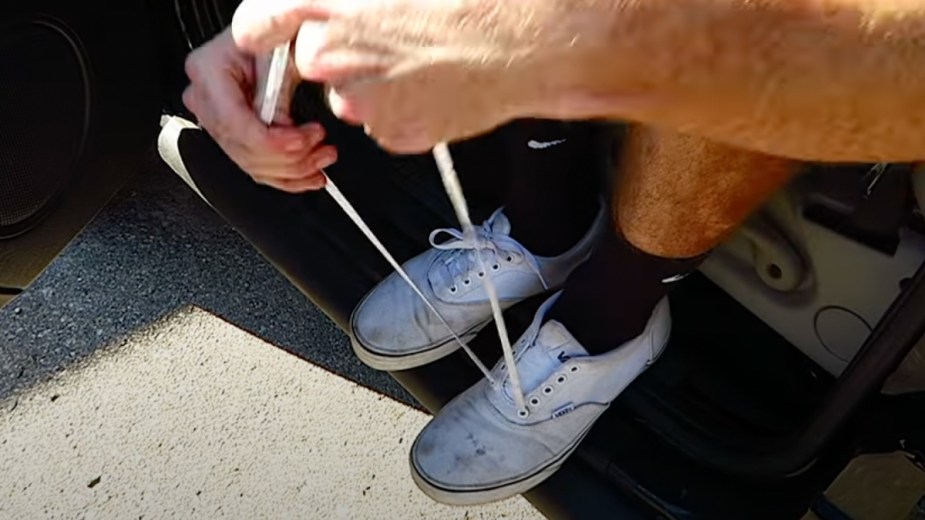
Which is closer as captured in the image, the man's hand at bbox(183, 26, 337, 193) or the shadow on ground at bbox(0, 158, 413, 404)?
the man's hand at bbox(183, 26, 337, 193)

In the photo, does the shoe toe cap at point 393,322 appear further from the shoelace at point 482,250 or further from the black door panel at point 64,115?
the black door panel at point 64,115

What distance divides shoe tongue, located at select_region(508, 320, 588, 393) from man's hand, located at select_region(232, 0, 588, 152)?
1.53 feet

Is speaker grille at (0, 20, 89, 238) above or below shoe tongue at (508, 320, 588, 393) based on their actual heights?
above

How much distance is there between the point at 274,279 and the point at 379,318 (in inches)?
18.6

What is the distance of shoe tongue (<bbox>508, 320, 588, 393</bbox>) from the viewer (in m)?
1.20

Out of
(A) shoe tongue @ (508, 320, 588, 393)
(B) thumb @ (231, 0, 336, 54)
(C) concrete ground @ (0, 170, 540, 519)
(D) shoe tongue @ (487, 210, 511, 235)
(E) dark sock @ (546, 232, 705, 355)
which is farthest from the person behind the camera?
(C) concrete ground @ (0, 170, 540, 519)

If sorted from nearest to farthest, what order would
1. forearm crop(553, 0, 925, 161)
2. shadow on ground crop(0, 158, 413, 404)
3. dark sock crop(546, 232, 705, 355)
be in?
1. forearm crop(553, 0, 925, 161)
2. dark sock crop(546, 232, 705, 355)
3. shadow on ground crop(0, 158, 413, 404)

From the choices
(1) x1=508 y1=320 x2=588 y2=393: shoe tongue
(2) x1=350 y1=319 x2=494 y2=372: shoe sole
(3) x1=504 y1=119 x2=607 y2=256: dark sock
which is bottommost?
(2) x1=350 y1=319 x2=494 y2=372: shoe sole

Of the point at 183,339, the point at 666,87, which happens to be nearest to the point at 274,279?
the point at 183,339

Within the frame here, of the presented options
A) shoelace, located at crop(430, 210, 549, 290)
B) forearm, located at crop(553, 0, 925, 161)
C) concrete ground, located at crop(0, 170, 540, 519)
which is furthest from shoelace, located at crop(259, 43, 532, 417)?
concrete ground, located at crop(0, 170, 540, 519)

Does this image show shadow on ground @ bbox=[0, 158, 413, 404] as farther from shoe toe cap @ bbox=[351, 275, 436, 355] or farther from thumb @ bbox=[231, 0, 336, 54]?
thumb @ bbox=[231, 0, 336, 54]

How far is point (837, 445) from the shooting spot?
3.67 ft

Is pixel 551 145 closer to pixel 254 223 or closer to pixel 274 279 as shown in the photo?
pixel 254 223

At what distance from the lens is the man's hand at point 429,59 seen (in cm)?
67
